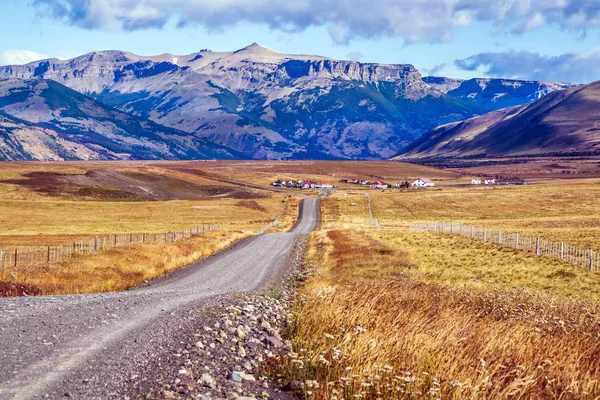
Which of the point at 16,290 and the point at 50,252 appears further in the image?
the point at 50,252

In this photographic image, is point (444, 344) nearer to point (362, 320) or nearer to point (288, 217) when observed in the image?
point (362, 320)

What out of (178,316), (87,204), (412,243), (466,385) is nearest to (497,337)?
(466,385)

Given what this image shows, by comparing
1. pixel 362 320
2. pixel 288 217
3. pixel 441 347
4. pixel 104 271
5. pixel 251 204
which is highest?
pixel 441 347

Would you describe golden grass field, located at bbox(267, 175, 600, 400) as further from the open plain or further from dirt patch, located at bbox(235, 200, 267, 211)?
dirt patch, located at bbox(235, 200, 267, 211)

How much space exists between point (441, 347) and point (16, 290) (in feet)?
63.7

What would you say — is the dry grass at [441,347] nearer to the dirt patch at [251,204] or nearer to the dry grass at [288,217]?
the dry grass at [288,217]

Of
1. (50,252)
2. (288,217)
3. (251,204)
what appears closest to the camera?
→ (50,252)

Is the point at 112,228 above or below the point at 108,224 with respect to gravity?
above

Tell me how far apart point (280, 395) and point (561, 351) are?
6.18 m

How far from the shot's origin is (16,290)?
2380 centimetres

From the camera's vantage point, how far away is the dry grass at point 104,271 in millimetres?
26094

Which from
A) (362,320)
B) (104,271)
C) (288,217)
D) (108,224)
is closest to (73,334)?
(362,320)

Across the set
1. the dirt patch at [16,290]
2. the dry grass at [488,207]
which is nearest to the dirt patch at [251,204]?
the dry grass at [488,207]

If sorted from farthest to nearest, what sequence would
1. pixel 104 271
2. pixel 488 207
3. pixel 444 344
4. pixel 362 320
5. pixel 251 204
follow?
pixel 251 204 → pixel 488 207 → pixel 104 271 → pixel 362 320 → pixel 444 344
